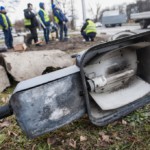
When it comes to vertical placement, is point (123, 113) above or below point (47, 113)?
below

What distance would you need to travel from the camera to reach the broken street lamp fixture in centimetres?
157

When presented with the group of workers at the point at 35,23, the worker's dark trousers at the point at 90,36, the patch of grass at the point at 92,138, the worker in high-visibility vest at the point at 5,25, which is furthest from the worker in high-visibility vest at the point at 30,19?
the patch of grass at the point at 92,138

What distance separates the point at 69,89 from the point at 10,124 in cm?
118

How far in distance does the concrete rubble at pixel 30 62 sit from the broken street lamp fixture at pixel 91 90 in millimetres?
2301

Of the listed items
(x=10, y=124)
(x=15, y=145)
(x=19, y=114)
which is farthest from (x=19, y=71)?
(x=19, y=114)

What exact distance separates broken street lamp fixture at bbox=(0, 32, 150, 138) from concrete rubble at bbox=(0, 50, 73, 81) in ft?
7.55

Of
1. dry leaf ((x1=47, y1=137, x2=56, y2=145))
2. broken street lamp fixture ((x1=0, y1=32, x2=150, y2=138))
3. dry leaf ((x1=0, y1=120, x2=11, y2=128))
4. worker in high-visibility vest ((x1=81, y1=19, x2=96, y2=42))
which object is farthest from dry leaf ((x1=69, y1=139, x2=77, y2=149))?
worker in high-visibility vest ((x1=81, y1=19, x2=96, y2=42))

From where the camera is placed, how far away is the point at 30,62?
4.31 metres

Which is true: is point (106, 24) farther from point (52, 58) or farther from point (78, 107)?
point (78, 107)

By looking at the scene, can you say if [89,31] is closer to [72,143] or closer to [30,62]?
[30,62]

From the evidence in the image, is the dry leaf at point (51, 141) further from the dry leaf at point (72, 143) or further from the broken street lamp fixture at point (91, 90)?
the broken street lamp fixture at point (91, 90)

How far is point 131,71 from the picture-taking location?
218cm

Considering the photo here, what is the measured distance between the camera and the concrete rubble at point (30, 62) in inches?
161

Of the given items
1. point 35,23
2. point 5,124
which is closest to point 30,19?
point 35,23
